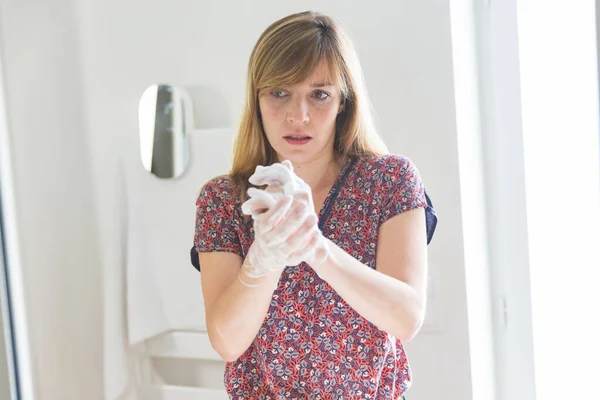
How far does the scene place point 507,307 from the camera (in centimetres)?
119

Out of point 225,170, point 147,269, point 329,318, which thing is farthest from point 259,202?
point 147,269

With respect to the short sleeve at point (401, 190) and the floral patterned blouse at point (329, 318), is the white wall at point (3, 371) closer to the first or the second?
the floral patterned blouse at point (329, 318)

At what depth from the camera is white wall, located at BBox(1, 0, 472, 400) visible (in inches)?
44.6

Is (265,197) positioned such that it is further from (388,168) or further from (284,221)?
(388,168)

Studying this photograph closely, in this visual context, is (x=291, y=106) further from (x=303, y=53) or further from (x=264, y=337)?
(x=264, y=337)

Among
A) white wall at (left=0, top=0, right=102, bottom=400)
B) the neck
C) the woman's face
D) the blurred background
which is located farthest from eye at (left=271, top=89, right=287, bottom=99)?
white wall at (left=0, top=0, right=102, bottom=400)

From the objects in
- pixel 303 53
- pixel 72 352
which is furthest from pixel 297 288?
pixel 72 352

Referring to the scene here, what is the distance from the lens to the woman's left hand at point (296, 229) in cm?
67

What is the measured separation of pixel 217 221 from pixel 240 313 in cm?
15

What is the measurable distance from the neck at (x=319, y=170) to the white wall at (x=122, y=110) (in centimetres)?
28

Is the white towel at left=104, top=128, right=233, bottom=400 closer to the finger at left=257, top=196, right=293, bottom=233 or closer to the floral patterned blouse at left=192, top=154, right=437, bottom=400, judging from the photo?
the floral patterned blouse at left=192, top=154, right=437, bottom=400

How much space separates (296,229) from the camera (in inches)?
26.4

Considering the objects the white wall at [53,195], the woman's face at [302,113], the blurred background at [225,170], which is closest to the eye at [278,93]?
the woman's face at [302,113]

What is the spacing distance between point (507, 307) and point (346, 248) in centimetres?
48
